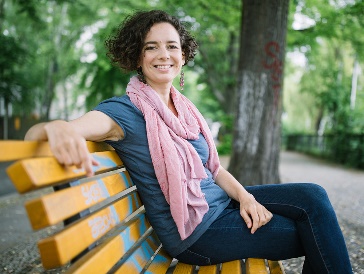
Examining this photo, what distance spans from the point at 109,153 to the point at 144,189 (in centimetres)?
31

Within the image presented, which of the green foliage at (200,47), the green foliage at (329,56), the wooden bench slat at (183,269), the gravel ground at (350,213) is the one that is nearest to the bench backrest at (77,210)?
the wooden bench slat at (183,269)

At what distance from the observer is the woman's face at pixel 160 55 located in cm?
232

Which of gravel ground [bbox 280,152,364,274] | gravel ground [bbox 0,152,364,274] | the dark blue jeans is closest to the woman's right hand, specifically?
the dark blue jeans

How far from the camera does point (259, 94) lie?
5613 millimetres

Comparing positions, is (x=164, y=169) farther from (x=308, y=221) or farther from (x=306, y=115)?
(x=306, y=115)

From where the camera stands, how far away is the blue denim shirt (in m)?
1.94

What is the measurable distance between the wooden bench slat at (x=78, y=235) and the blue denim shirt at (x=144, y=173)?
170mm

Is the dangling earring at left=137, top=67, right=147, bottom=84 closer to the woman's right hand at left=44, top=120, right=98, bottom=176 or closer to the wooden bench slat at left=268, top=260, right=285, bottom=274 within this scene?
the woman's right hand at left=44, top=120, right=98, bottom=176

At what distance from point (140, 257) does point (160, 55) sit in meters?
1.15

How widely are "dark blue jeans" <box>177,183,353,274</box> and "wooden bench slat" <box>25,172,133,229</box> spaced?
63cm

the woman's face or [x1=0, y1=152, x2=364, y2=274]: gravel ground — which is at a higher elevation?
the woman's face

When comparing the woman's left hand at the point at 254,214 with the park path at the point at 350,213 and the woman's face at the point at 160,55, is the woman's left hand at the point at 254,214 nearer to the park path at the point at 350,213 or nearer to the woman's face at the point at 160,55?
the woman's face at the point at 160,55

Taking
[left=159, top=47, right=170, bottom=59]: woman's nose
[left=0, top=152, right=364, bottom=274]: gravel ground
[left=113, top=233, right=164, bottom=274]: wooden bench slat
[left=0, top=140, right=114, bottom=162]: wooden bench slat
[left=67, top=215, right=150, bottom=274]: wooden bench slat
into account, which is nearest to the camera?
[left=0, top=140, right=114, bottom=162]: wooden bench slat

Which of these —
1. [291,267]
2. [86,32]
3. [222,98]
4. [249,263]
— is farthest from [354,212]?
[86,32]
